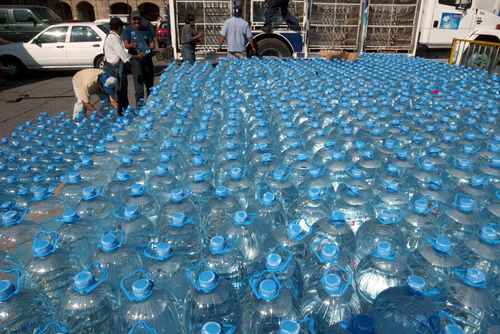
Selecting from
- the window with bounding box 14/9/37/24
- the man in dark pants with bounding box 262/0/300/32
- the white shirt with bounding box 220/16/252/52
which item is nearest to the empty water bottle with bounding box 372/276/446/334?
the white shirt with bounding box 220/16/252/52

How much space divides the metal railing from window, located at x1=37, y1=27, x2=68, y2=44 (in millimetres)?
11497

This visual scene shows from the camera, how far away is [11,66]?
450 inches

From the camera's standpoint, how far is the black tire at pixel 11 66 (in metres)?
11.3

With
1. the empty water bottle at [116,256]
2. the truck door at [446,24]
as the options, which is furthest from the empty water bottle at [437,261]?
the truck door at [446,24]

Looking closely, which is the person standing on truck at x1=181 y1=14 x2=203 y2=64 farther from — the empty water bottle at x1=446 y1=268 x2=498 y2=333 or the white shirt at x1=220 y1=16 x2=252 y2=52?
the empty water bottle at x1=446 y1=268 x2=498 y2=333

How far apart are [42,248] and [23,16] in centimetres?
1481

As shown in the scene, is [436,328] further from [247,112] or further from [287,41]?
[287,41]

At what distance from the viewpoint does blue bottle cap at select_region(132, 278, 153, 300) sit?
1147 millimetres

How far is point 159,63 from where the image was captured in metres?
14.7

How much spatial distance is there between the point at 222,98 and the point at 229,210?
2531mm

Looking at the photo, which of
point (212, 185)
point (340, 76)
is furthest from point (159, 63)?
point (212, 185)

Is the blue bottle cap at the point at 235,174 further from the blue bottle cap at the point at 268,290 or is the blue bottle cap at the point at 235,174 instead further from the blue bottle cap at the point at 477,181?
the blue bottle cap at the point at 477,181

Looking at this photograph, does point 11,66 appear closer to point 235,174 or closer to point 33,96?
point 33,96

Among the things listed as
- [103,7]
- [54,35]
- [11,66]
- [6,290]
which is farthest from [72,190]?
[103,7]
